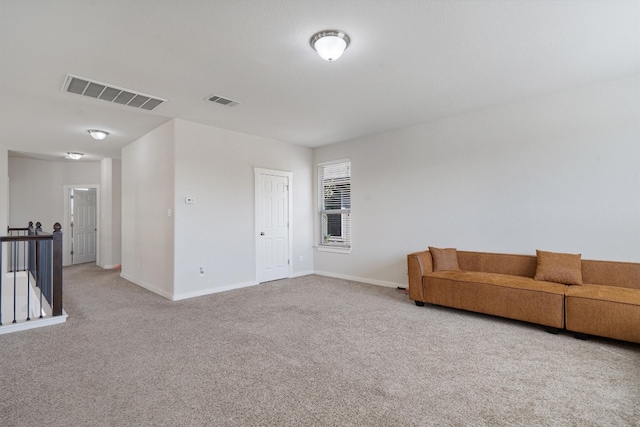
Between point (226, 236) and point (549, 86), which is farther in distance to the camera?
point (226, 236)

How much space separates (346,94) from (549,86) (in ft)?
7.58

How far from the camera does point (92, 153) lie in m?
7.13

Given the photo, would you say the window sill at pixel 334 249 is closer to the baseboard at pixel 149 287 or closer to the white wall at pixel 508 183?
the white wall at pixel 508 183

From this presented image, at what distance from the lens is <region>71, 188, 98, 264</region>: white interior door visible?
331 inches

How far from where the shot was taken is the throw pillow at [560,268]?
3.46 meters

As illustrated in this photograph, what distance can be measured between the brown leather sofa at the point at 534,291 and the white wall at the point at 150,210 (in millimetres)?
3634

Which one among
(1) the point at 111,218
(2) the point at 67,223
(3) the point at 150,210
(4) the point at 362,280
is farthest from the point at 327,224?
(2) the point at 67,223

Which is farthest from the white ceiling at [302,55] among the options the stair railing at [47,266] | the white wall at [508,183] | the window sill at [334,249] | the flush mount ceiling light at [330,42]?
the window sill at [334,249]

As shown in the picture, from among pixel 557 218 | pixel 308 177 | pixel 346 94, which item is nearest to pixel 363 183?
pixel 308 177

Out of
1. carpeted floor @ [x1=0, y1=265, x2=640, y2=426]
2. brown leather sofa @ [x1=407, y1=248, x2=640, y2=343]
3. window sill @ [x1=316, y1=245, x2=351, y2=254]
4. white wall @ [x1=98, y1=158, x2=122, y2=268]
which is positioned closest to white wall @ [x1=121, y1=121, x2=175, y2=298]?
carpeted floor @ [x1=0, y1=265, x2=640, y2=426]

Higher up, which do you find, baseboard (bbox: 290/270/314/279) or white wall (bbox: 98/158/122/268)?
white wall (bbox: 98/158/122/268)

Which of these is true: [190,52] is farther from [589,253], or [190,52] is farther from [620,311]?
[589,253]

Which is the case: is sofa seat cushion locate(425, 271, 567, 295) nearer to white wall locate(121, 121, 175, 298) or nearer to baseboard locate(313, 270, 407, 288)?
baseboard locate(313, 270, 407, 288)

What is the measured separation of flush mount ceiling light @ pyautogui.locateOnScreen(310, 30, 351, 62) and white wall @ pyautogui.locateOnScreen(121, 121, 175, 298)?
119 inches
